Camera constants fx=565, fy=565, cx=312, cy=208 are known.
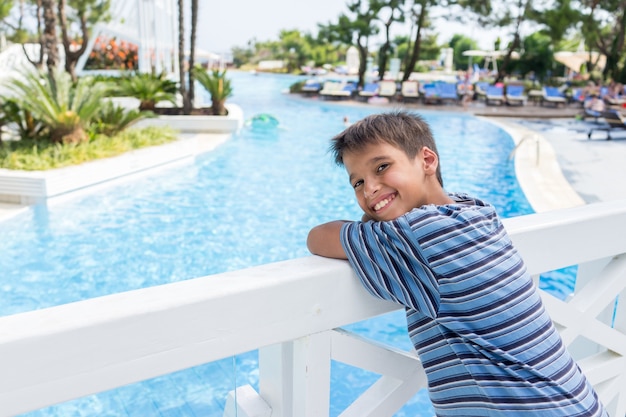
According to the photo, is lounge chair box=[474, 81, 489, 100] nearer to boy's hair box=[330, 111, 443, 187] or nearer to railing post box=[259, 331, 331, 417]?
boy's hair box=[330, 111, 443, 187]

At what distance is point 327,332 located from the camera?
1.09m

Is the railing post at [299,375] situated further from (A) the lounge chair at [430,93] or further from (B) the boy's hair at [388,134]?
→ (A) the lounge chair at [430,93]

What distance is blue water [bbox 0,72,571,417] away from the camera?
1299mm

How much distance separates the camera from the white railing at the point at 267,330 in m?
0.79

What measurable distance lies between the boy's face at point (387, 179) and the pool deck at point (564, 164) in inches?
245

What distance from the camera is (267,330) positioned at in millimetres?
991

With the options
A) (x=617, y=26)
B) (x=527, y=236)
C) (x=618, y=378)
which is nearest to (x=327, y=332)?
(x=527, y=236)

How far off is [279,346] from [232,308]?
0.20m

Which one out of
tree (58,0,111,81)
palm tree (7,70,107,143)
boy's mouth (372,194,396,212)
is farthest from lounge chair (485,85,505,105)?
boy's mouth (372,194,396,212)

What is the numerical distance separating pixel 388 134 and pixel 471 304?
16.4 inches

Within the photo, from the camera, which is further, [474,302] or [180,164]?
[180,164]

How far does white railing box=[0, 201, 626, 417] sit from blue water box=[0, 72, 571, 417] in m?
0.15

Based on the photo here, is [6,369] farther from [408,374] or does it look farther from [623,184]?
[623,184]

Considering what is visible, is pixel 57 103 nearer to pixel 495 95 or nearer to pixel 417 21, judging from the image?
pixel 495 95
